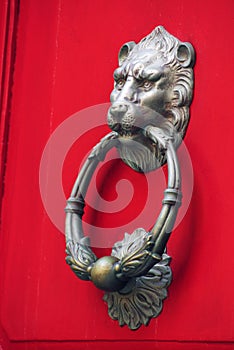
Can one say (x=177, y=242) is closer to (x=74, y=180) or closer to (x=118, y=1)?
(x=74, y=180)

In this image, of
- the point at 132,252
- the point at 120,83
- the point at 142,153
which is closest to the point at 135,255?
the point at 132,252

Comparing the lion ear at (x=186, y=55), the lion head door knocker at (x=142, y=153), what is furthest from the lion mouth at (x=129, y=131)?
the lion ear at (x=186, y=55)

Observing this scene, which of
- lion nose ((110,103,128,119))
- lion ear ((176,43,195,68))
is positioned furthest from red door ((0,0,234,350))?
lion nose ((110,103,128,119))

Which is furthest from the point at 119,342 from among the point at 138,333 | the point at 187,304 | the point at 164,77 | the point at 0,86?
the point at 0,86

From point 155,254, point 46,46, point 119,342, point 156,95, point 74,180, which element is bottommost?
point 119,342

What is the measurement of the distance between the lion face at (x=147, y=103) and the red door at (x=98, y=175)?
3 cm

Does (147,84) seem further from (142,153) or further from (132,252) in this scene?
(132,252)

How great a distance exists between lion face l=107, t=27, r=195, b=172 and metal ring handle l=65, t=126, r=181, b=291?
0.10 ft

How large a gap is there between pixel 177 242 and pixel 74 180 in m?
0.26

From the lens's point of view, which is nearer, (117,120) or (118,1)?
(117,120)

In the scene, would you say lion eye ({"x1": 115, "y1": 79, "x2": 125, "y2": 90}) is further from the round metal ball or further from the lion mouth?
the round metal ball

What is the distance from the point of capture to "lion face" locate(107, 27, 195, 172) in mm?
1443

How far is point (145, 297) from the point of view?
1.40m

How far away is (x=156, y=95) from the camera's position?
4.78ft
